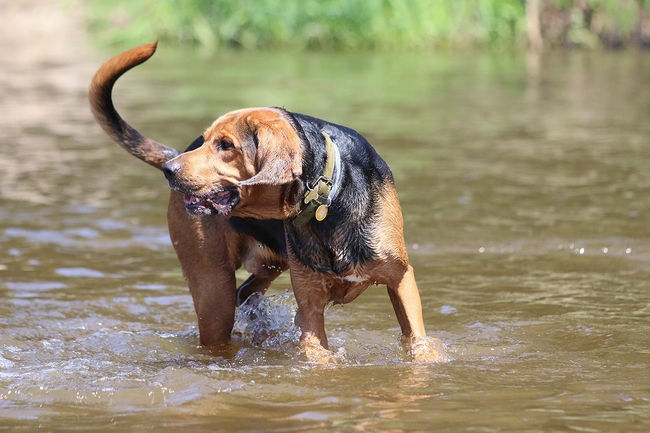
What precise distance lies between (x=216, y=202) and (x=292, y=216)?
1.22 feet

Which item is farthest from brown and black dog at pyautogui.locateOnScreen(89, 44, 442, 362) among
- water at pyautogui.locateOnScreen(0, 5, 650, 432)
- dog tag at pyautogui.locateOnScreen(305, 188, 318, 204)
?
water at pyautogui.locateOnScreen(0, 5, 650, 432)

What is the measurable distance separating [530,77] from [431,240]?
11209 millimetres

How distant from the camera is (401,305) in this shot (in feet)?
16.3

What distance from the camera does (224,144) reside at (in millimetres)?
4648

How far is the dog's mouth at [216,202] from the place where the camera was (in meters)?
4.61

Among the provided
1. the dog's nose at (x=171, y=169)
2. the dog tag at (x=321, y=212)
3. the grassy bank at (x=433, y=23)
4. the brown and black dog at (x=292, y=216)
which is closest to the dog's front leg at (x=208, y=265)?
the brown and black dog at (x=292, y=216)

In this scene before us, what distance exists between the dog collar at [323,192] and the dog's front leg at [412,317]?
1.92 ft

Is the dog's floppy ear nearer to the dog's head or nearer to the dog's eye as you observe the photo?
the dog's head

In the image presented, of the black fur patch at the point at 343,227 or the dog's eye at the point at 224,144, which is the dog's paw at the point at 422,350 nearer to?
the black fur patch at the point at 343,227

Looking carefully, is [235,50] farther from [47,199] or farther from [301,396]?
[301,396]

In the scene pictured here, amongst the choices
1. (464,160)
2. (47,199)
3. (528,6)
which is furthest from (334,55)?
(47,199)

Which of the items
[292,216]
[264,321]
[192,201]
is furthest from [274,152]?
[264,321]

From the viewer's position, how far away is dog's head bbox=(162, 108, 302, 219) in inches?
178

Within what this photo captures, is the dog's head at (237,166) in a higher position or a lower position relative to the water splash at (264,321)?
higher
